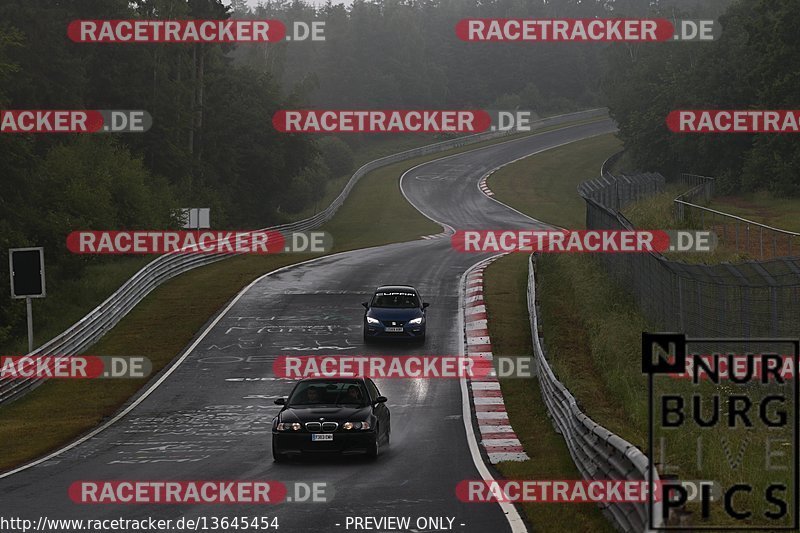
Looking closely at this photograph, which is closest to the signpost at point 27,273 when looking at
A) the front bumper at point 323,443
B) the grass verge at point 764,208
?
the front bumper at point 323,443

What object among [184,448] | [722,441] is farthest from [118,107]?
[722,441]

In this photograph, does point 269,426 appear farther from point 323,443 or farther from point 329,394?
point 323,443

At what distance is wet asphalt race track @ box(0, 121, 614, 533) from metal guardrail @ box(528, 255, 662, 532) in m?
1.35

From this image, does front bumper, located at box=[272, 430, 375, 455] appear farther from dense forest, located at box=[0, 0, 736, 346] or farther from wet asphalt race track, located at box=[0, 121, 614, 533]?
dense forest, located at box=[0, 0, 736, 346]

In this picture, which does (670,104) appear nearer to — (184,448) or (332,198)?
(332,198)

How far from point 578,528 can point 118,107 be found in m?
63.7

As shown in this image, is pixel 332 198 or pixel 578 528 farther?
pixel 332 198

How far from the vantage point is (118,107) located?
71.2m

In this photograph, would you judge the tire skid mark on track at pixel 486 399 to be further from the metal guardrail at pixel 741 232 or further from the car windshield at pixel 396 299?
the metal guardrail at pixel 741 232

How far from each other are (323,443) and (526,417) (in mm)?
6249

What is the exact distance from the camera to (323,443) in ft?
56.9

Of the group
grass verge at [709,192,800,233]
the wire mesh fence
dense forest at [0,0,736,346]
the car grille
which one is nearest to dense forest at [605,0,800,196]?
grass verge at [709,192,800,233]

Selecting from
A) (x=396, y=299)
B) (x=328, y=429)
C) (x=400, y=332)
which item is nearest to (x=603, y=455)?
(x=328, y=429)

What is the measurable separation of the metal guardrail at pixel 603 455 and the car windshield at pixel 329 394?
3402 millimetres
